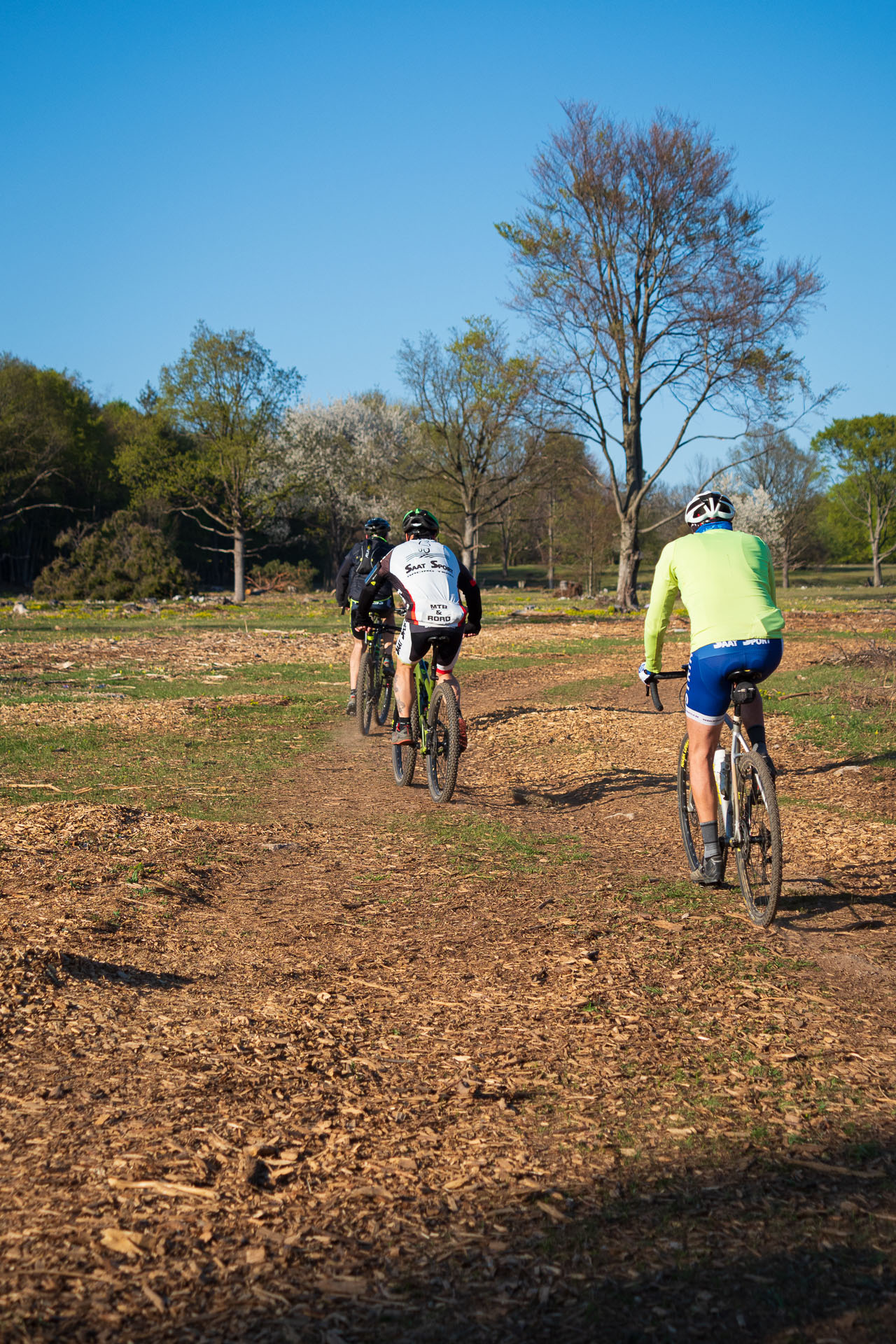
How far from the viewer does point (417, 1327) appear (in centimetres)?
224

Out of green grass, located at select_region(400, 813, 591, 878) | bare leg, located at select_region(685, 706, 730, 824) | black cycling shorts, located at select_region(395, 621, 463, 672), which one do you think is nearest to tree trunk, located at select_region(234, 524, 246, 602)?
black cycling shorts, located at select_region(395, 621, 463, 672)

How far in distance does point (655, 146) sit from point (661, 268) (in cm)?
349

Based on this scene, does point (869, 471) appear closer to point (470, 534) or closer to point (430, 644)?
point (470, 534)

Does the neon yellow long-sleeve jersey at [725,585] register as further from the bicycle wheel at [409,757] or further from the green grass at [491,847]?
the bicycle wheel at [409,757]

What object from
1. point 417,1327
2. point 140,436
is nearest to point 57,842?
point 417,1327

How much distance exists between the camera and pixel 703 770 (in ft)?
17.9

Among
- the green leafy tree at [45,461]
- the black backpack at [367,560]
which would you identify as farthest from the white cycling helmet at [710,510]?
the green leafy tree at [45,461]

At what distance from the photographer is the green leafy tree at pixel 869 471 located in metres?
55.6

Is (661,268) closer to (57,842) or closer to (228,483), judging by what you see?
(228,483)

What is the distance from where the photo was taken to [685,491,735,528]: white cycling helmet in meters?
5.45

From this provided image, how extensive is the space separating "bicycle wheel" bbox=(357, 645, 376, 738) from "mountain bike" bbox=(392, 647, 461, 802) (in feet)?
8.16

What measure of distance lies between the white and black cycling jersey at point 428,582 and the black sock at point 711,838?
2716 mm

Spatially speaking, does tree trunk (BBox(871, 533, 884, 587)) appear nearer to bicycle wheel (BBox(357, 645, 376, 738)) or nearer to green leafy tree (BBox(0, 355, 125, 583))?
green leafy tree (BBox(0, 355, 125, 583))

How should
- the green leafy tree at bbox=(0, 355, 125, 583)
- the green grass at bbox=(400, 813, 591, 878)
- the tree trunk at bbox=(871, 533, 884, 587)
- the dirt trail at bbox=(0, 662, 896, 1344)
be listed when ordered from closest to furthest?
the dirt trail at bbox=(0, 662, 896, 1344) → the green grass at bbox=(400, 813, 591, 878) → the green leafy tree at bbox=(0, 355, 125, 583) → the tree trunk at bbox=(871, 533, 884, 587)
